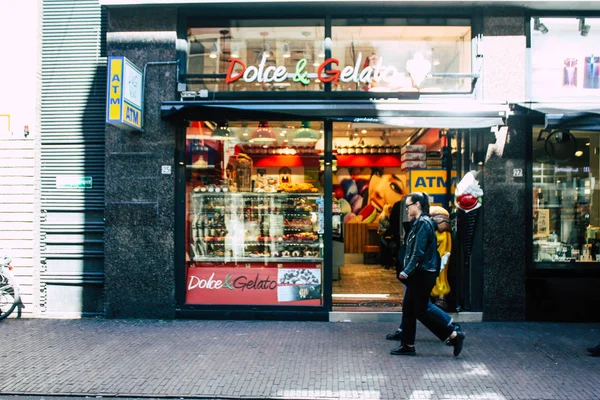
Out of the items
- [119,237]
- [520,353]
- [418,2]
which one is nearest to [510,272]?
[520,353]

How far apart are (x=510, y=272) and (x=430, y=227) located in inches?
101

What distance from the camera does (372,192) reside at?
17.0m

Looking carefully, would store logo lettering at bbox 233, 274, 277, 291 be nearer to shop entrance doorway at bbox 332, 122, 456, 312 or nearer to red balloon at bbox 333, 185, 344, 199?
shop entrance doorway at bbox 332, 122, 456, 312

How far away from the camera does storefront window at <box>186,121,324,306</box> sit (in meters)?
8.55

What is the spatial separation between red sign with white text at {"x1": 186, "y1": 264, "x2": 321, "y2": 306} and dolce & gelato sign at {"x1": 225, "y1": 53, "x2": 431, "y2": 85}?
3.13 m

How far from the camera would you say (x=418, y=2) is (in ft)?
26.7

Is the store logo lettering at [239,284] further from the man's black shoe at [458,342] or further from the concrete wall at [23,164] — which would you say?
the man's black shoe at [458,342]

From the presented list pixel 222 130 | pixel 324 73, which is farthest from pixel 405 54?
pixel 222 130

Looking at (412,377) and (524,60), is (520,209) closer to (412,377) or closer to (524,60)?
(524,60)

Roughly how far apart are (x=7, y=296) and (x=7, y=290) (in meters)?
0.11

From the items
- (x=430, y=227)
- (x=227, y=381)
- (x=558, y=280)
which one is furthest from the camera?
(x=558, y=280)

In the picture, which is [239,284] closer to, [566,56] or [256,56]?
[256,56]

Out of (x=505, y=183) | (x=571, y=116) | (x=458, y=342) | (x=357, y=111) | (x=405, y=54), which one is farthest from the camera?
(x=405, y=54)

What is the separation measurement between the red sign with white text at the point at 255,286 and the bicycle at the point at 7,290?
2753 mm
